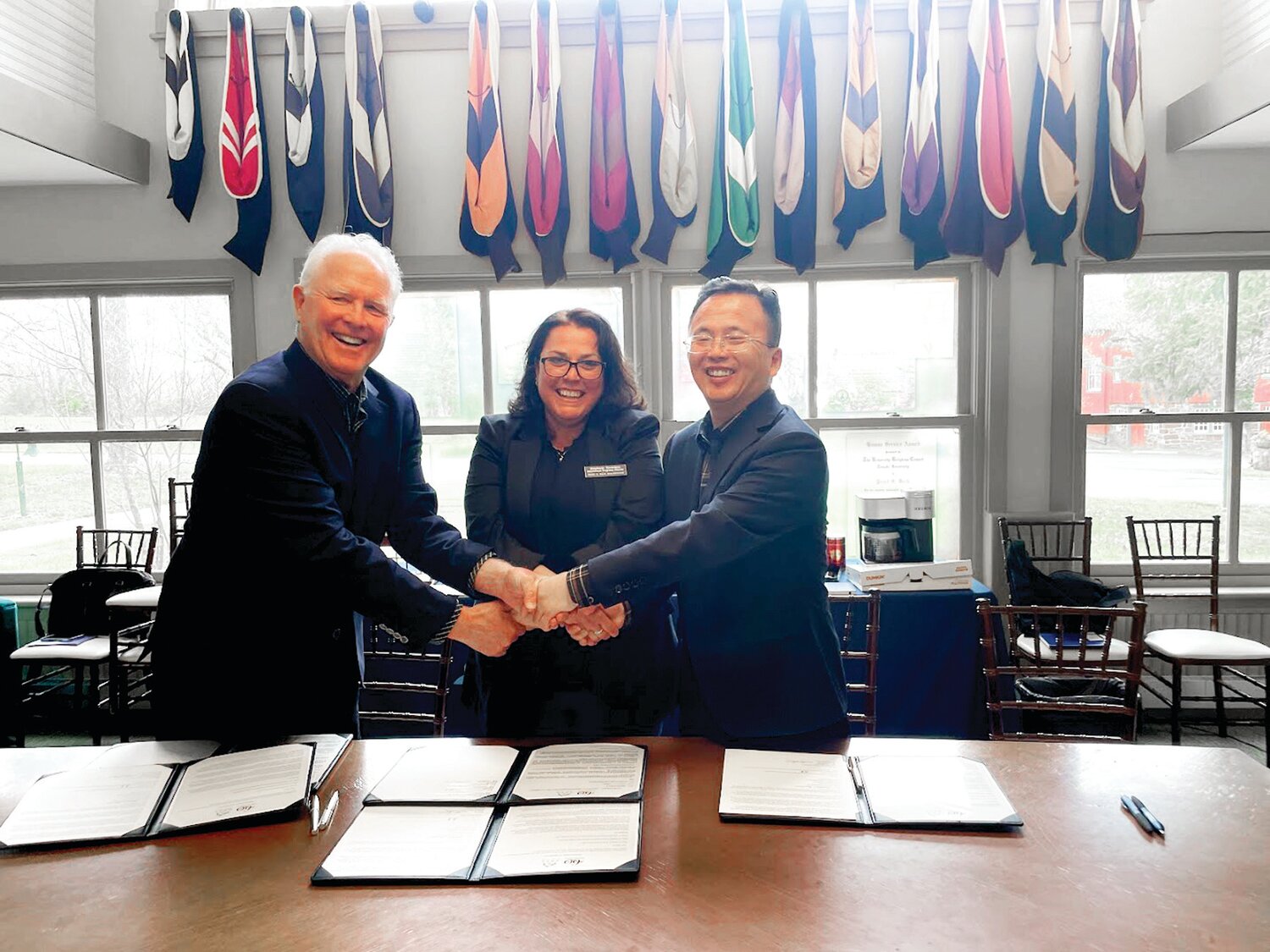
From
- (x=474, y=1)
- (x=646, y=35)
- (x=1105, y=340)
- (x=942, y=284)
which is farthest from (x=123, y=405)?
(x=1105, y=340)

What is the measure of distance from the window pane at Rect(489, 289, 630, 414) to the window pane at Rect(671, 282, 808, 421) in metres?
0.30

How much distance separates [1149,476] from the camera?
4.19 m

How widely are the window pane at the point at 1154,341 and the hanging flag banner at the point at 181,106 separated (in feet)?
14.6

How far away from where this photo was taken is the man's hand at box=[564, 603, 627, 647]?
6.17 ft

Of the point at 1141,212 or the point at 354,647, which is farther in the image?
the point at 1141,212

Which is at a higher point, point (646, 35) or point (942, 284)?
point (646, 35)

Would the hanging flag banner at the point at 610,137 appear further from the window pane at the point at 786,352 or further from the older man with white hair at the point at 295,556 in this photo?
the older man with white hair at the point at 295,556

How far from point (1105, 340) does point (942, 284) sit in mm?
849

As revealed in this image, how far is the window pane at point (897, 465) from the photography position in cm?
420

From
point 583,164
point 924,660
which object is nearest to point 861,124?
point 583,164

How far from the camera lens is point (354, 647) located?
171 centimetres

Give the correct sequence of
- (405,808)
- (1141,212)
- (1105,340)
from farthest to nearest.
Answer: (1105,340) → (1141,212) → (405,808)

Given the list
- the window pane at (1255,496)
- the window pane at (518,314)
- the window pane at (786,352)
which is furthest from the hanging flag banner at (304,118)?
the window pane at (1255,496)

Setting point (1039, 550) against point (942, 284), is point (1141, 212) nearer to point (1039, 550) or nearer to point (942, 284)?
point (942, 284)
